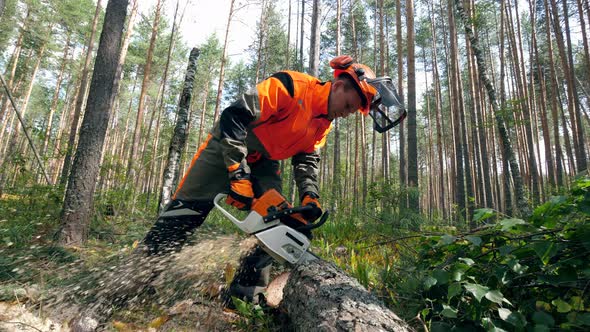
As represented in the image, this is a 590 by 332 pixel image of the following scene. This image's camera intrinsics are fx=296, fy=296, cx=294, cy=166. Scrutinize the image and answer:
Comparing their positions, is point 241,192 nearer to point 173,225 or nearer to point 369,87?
point 173,225

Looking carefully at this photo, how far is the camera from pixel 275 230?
78.0 inches

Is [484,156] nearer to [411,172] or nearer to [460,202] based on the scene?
[460,202]

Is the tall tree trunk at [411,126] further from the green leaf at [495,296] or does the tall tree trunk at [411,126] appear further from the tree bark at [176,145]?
the green leaf at [495,296]

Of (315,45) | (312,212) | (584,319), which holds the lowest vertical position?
(584,319)

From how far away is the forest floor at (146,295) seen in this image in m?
2.21

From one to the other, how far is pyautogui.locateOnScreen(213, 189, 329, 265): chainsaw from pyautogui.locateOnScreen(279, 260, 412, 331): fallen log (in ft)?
0.40

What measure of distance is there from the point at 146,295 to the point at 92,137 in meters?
3.06

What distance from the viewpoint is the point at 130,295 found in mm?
2549

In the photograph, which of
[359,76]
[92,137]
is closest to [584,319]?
[359,76]

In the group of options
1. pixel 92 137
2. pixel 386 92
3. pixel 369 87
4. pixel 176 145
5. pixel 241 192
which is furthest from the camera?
pixel 176 145

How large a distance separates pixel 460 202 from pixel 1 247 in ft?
37.9

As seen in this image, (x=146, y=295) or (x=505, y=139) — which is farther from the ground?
(x=505, y=139)

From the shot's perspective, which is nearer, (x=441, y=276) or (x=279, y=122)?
(x=441, y=276)

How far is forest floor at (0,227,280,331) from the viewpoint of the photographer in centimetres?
221
